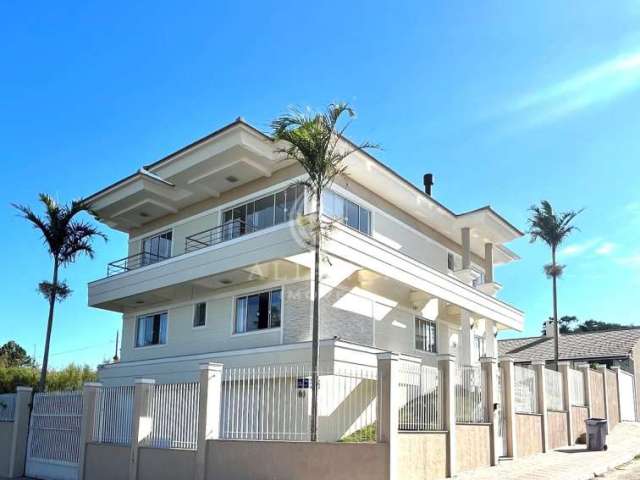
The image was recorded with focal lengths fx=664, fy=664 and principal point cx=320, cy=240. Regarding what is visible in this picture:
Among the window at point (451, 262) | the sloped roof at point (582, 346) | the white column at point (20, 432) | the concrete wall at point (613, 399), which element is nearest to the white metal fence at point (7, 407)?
the white column at point (20, 432)

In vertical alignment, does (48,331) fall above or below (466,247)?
below

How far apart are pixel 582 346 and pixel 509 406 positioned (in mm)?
25832

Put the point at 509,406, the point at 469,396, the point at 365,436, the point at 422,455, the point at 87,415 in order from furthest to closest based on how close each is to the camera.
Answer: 1. the point at 509,406
2. the point at 87,415
3. the point at 469,396
4. the point at 365,436
5. the point at 422,455

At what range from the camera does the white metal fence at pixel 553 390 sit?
2124cm

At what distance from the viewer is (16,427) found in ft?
66.4

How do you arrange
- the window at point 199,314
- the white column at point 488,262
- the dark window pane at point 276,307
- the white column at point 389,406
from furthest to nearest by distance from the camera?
1. the white column at point 488,262
2. the window at point 199,314
3. the dark window pane at point 276,307
4. the white column at point 389,406

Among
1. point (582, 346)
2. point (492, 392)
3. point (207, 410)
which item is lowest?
point (207, 410)

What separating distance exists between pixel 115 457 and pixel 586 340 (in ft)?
111

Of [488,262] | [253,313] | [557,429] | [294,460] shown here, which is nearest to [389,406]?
[294,460]

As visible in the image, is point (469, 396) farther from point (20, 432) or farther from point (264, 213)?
point (20, 432)

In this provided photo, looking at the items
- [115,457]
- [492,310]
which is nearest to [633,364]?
[492,310]

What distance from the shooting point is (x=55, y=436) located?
18.8 m

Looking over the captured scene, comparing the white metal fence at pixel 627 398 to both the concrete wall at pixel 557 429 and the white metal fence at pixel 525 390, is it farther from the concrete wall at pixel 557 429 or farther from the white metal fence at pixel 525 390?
the white metal fence at pixel 525 390

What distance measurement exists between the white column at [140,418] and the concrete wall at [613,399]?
63.8 feet
